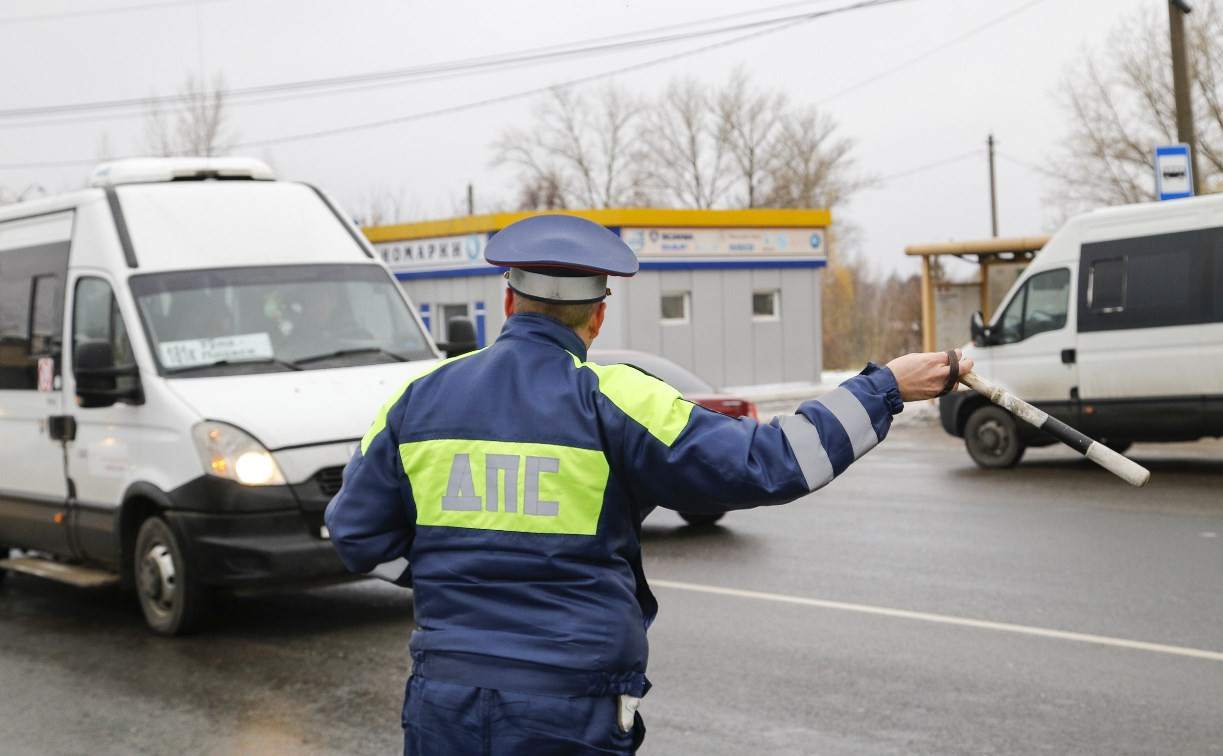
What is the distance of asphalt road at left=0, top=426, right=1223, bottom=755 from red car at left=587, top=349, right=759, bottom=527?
0.81 meters

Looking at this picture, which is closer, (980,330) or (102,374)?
(102,374)

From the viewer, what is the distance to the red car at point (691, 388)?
467 inches

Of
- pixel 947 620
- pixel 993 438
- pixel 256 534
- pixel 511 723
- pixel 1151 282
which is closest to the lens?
pixel 511 723

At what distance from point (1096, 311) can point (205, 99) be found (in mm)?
36669

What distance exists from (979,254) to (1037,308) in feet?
29.1

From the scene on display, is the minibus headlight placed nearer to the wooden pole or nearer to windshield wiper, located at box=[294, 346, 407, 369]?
windshield wiper, located at box=[294, 346, 407, 369]

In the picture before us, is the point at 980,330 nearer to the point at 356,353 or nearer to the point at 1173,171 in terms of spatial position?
the point at 1173,171

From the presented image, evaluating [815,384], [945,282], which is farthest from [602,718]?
[815,384]

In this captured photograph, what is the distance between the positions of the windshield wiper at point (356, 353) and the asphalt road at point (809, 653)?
1562mm

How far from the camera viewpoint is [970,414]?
15680 mm

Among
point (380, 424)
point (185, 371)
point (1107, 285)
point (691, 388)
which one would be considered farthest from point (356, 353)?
point (1107, 285)

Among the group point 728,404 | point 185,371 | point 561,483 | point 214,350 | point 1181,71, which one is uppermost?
point 1181,71

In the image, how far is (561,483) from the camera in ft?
9.12

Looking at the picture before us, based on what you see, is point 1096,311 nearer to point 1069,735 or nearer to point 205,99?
point 1069,735
